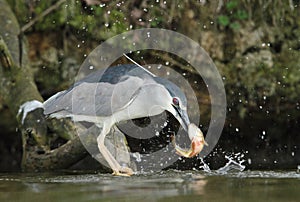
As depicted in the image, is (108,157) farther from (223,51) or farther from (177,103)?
(223,51)

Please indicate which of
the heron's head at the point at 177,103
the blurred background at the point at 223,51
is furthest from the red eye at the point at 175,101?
the blurred background at the point at 223,51

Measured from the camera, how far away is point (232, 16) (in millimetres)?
6320

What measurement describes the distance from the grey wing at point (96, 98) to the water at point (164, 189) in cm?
69

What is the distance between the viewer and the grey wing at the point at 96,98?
4062mm

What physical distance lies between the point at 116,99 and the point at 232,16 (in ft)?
8.66

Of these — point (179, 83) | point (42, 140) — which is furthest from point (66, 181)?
point (179, 83)

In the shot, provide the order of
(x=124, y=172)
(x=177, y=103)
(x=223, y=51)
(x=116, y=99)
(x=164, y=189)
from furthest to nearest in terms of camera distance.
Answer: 1. (x=223, y=51)
2. (x=124, y=172)
3. (x=116, y=99)
4. (x=177, y=103)
5. (x=164, y=189)

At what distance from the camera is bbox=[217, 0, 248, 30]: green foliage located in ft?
20.6

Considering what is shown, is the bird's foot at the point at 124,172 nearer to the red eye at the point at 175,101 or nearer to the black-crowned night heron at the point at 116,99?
the black-crowned night heron at the point at 116,99

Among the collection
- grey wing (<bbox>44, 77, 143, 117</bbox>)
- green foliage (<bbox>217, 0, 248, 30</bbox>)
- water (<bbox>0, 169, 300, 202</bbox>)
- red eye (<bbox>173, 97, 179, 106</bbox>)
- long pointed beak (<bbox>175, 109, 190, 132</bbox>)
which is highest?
green foliage (<bbox>217, 0, 248, 30</bbox>)

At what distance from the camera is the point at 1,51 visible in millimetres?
4879

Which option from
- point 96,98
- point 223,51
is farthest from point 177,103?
point 223,51

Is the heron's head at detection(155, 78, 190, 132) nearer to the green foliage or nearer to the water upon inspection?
the water

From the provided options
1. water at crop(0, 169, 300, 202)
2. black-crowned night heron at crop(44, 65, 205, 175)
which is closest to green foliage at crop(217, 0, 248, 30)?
black-crowned night heron at crop(44, 65, 205, 175)
